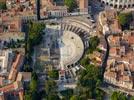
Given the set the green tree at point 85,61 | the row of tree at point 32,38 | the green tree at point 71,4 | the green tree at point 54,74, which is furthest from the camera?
the green tree at point 71,4

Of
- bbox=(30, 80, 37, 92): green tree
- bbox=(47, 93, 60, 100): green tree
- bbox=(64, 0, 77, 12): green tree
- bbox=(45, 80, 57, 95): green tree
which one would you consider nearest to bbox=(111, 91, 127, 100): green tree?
bbox=(47, 93, 60, 100): green tree

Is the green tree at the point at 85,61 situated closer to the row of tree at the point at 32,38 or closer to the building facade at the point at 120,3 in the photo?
the row of tree at the point at 32,38

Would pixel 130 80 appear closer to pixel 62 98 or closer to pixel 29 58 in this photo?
pixel 62 98

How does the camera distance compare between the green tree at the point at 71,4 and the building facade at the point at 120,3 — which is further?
the building facade at the point at 120,3

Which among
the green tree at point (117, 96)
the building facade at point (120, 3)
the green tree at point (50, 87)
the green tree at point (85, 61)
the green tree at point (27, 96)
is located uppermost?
the building facade at point (120, 3)

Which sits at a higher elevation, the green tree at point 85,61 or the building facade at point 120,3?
the building facade at point 120,3

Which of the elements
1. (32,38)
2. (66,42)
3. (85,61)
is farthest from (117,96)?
(32,38)

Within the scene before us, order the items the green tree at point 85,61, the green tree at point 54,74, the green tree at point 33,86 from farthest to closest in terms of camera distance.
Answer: the green tree at point 85,61, the green tree at point 54,74, the green tree at point 33,86

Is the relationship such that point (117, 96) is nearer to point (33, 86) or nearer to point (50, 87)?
point (50, 87)

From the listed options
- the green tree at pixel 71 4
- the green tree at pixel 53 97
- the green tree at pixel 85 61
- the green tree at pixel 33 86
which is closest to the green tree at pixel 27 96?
the green tree at pixel 33 86

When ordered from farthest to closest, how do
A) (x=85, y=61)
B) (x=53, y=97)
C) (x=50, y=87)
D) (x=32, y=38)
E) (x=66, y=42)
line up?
1. (x=66, y=42)
2. (x=32, y=38)
3. (x=85, y=61)
4. (x=50, y=87)
5. (x=53, y=97)

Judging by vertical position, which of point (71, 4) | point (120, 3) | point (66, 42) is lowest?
point (66, 42)
